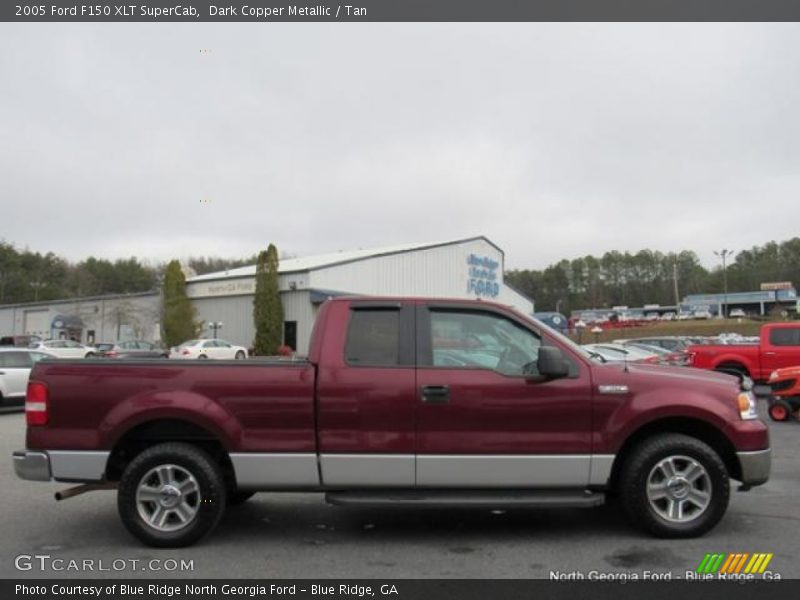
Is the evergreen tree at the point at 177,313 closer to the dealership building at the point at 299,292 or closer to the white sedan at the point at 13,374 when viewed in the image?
the dealership building at the point at 299,292

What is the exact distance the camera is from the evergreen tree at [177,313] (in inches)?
1718

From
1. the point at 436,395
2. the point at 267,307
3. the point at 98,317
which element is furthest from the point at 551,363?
the point at 98,317

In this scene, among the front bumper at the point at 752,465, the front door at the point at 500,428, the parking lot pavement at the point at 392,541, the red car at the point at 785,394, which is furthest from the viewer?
the red car at the point at 785,394

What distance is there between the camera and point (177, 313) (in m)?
43.7

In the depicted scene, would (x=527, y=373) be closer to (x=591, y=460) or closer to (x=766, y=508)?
(x=591, y=460)

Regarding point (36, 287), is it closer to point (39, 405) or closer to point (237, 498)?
point (237, 498)

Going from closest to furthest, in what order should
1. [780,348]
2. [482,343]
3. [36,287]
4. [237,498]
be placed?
[482,343]
[237,498]
[780,348]
[36,287]

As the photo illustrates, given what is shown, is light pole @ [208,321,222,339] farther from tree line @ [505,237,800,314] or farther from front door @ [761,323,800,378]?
tree line @ [505,237,800,314]

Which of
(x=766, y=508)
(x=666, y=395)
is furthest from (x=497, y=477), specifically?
(x=766, y=508)

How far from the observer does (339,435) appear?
5215 millimetres

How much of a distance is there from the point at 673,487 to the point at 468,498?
1.64 metres

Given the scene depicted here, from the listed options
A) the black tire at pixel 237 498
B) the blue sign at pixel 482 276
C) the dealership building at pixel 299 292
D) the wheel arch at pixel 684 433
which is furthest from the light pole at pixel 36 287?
the wheel arch at pixel 684 433

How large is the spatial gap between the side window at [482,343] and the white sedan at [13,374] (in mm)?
13367
